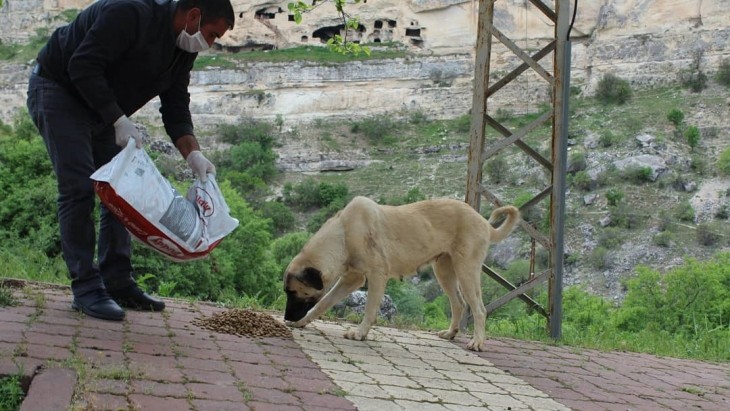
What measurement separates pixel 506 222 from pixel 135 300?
3176 millimetres

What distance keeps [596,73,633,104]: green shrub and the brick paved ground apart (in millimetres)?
58274

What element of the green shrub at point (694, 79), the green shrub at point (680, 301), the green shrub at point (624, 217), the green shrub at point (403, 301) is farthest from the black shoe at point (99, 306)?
the green shrub at point (694, 79)

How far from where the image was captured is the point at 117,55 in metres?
4.86

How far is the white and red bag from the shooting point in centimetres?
464

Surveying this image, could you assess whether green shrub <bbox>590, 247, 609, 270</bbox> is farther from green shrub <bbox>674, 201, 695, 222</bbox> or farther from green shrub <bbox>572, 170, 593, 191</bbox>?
green shrub <bbox>572, 170, 593, 191</bbox>

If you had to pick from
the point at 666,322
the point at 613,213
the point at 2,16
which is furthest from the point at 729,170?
the point at 2,16

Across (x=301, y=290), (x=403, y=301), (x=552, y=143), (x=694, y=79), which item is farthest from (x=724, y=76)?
(x=301, y=290)

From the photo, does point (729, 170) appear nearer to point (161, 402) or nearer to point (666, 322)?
point (666, 322)

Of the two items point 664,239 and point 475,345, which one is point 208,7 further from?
point 664,239

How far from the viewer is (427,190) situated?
51594 millimetres

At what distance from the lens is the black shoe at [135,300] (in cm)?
575

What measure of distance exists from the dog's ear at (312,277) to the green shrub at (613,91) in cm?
5947

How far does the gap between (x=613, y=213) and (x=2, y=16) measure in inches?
2444

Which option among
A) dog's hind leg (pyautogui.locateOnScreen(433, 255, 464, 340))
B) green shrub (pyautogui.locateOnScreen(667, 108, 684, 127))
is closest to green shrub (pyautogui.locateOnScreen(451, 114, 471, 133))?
green shrub (pyautogui.locateOnScreen(667, 108, 684, 127))
